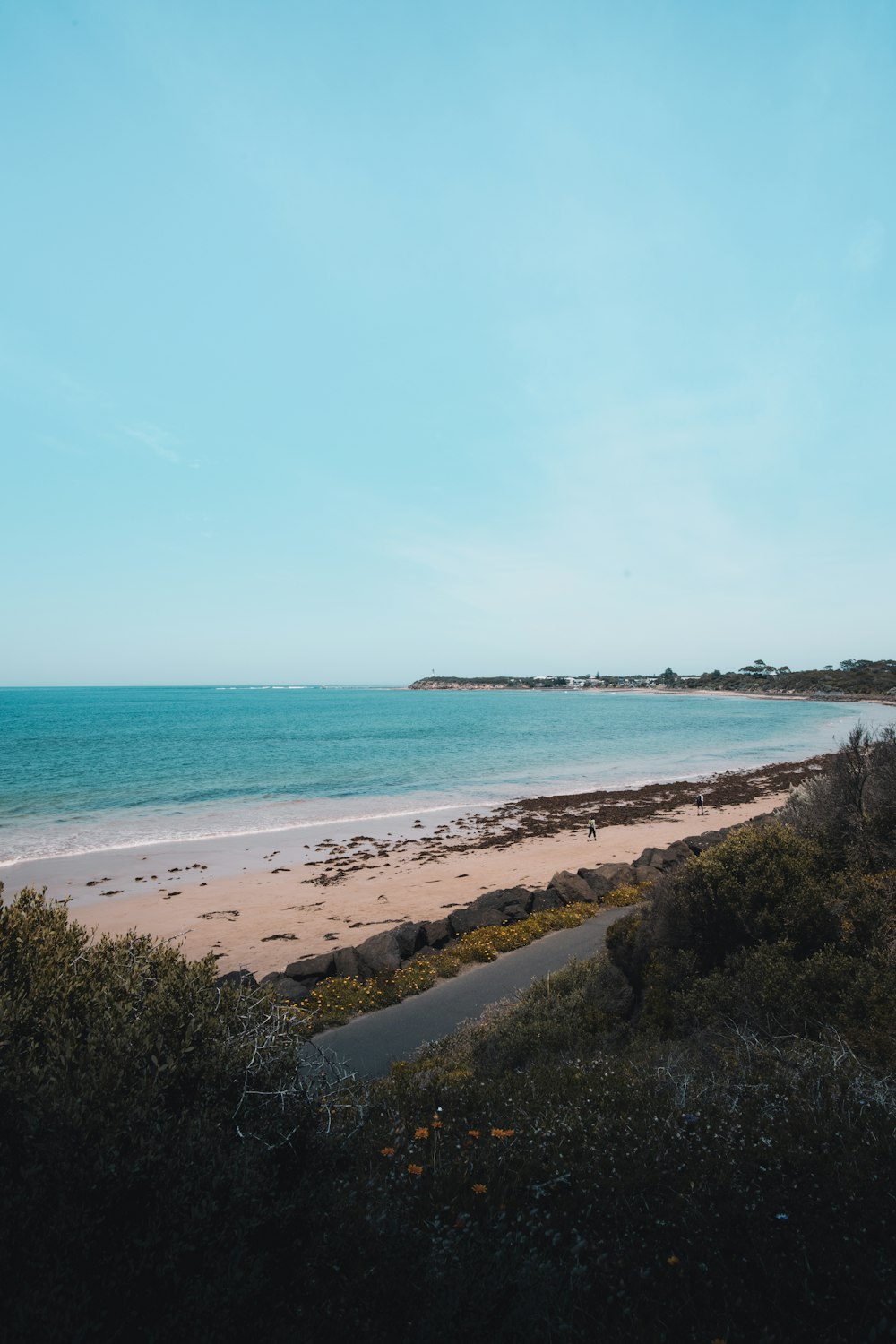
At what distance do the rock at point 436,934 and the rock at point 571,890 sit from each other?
3.37 meters

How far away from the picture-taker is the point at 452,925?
46.9 feet

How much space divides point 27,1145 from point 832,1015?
683cm

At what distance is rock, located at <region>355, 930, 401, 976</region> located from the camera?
12.3 meters

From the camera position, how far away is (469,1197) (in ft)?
13.5

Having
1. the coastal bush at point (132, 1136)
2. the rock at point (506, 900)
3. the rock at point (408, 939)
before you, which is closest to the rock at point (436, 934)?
the rock at point (408, 939)

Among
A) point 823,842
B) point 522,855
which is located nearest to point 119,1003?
point 823,842

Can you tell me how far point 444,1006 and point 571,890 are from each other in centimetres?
676

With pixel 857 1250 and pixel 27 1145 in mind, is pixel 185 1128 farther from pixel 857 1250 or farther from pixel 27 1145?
pixel 857 1250

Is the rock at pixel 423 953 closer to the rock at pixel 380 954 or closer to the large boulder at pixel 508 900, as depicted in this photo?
the rock at pixel 380 954

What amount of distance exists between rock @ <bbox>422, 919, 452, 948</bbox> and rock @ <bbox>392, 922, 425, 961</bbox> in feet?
0.37

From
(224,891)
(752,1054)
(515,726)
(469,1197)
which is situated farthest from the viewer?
(515,726)

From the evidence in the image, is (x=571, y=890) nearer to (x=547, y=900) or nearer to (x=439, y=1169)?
(x=547, y=900)

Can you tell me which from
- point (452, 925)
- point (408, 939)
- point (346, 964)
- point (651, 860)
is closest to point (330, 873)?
point (452, 925)

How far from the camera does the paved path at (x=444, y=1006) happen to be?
8836 mm
